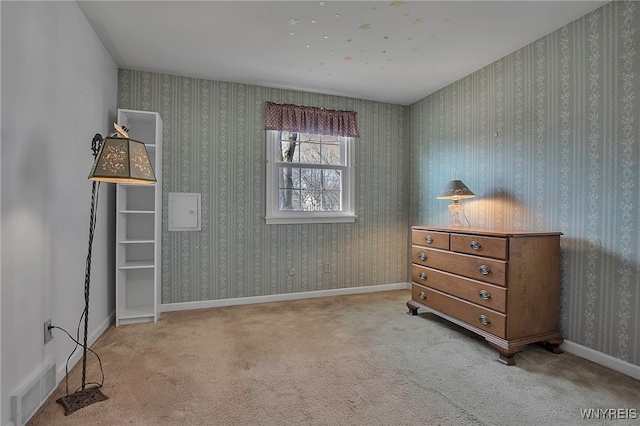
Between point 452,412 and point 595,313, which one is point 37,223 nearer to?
point 452,412

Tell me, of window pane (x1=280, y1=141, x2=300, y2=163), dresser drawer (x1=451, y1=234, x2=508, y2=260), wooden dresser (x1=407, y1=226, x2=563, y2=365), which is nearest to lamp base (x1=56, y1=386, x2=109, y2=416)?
wooden dresser (x1=407, y1=226, x2=563, y2=365)

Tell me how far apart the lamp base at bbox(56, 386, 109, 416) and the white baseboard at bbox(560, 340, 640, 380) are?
3.17 metres

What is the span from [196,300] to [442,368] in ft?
8.42

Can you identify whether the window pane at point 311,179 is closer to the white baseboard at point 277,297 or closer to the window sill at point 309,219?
the window sill at point 309,219

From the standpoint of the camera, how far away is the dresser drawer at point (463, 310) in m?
2.30

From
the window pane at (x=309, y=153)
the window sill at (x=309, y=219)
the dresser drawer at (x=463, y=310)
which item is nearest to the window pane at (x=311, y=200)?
the window sill at (x=309, y=219)

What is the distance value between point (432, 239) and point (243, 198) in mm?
2106

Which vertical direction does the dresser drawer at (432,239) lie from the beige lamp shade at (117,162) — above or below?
below

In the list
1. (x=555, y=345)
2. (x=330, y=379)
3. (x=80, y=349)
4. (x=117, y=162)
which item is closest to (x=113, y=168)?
(x=117, y=162)

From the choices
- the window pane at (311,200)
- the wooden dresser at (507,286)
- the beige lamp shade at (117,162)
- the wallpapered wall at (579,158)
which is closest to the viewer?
the beige lamp shade at (117,162)

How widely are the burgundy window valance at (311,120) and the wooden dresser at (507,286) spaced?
6.42 ft

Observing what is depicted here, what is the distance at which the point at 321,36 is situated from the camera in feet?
8.61

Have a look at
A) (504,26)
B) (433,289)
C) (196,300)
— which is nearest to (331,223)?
(433,289)

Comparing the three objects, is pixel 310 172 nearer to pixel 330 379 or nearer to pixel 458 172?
pixel 458 172
